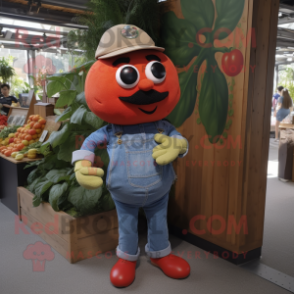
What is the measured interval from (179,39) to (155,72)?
0.80 m

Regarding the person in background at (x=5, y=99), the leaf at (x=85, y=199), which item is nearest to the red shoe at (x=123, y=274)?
the leaf at (x=85, y=199)

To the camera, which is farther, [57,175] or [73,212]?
[57,175]

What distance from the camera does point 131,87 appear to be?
1641 millimetres

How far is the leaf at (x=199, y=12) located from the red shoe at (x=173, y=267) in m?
1.52

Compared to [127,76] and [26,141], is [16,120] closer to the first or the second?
[26,141]

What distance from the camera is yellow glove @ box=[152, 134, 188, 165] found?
1.71m

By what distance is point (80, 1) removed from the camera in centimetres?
462

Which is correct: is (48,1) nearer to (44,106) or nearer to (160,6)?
(44,106)

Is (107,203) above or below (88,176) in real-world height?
below

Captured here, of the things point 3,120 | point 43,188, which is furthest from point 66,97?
point 3,120

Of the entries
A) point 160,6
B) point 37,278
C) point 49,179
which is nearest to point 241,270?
point 37,278

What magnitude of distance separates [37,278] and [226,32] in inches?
75.9

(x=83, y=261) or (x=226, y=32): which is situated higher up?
(x=226, y=32)

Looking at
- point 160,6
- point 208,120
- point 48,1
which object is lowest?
point 208,120
